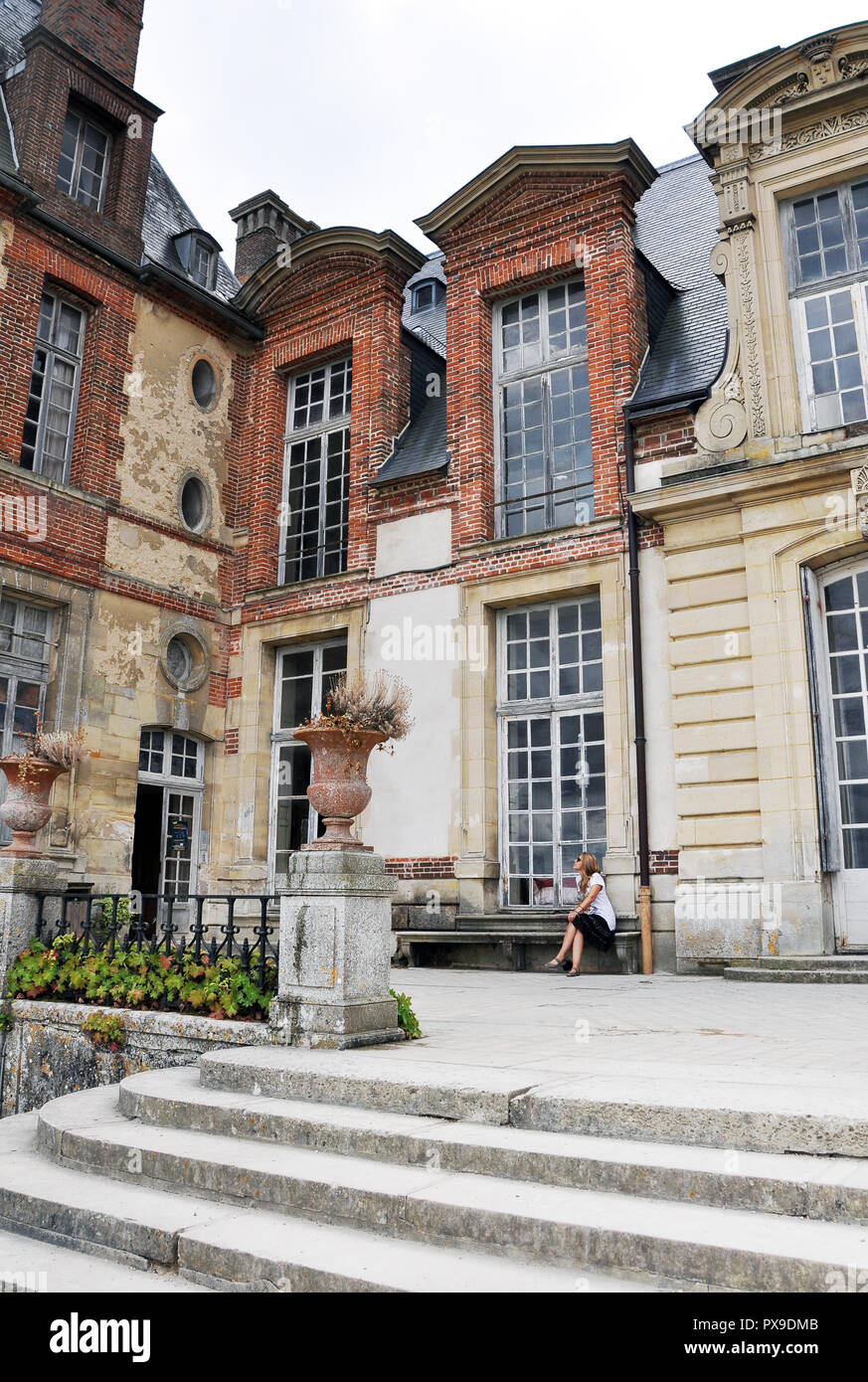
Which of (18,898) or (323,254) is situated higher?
(323,254)

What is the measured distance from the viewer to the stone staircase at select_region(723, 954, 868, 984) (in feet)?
26.5

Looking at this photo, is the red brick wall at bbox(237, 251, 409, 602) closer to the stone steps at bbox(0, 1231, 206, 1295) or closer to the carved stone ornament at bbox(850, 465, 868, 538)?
the carved stone ornament at bbox(850, 465, 868, 538)

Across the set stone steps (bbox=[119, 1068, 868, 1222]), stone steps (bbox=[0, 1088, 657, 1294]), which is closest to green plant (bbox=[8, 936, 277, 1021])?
stone steps (bbox=[119, 1068, 868, 1222])

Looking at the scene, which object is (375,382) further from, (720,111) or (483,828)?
(483,828)

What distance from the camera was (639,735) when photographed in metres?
10.0

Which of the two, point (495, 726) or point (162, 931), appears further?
point (495, 726)

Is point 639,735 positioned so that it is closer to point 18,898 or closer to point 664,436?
point 664,436

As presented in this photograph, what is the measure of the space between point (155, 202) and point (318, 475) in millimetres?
4956

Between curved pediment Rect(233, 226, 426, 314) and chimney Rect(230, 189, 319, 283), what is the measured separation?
171cm

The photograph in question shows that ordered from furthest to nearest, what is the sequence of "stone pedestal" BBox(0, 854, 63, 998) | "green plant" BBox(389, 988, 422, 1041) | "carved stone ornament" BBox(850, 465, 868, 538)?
"carved stone ornament" BBox(850, 465, 868, 538) → "stone pedestal" BBox(0, 854, 63, 998) → "green plant" BBox(389, 988, 422, 1041)

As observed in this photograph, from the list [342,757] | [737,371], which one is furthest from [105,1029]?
[737,371]

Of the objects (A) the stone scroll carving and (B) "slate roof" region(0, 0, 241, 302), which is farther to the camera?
(B) "slate roof" region(0, 0, 241, 302)

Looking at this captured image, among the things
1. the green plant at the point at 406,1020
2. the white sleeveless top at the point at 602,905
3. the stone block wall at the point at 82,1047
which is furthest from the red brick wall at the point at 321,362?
the green plant at the point at 406,1020

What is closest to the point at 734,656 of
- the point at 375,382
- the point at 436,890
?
the point at 436,890
